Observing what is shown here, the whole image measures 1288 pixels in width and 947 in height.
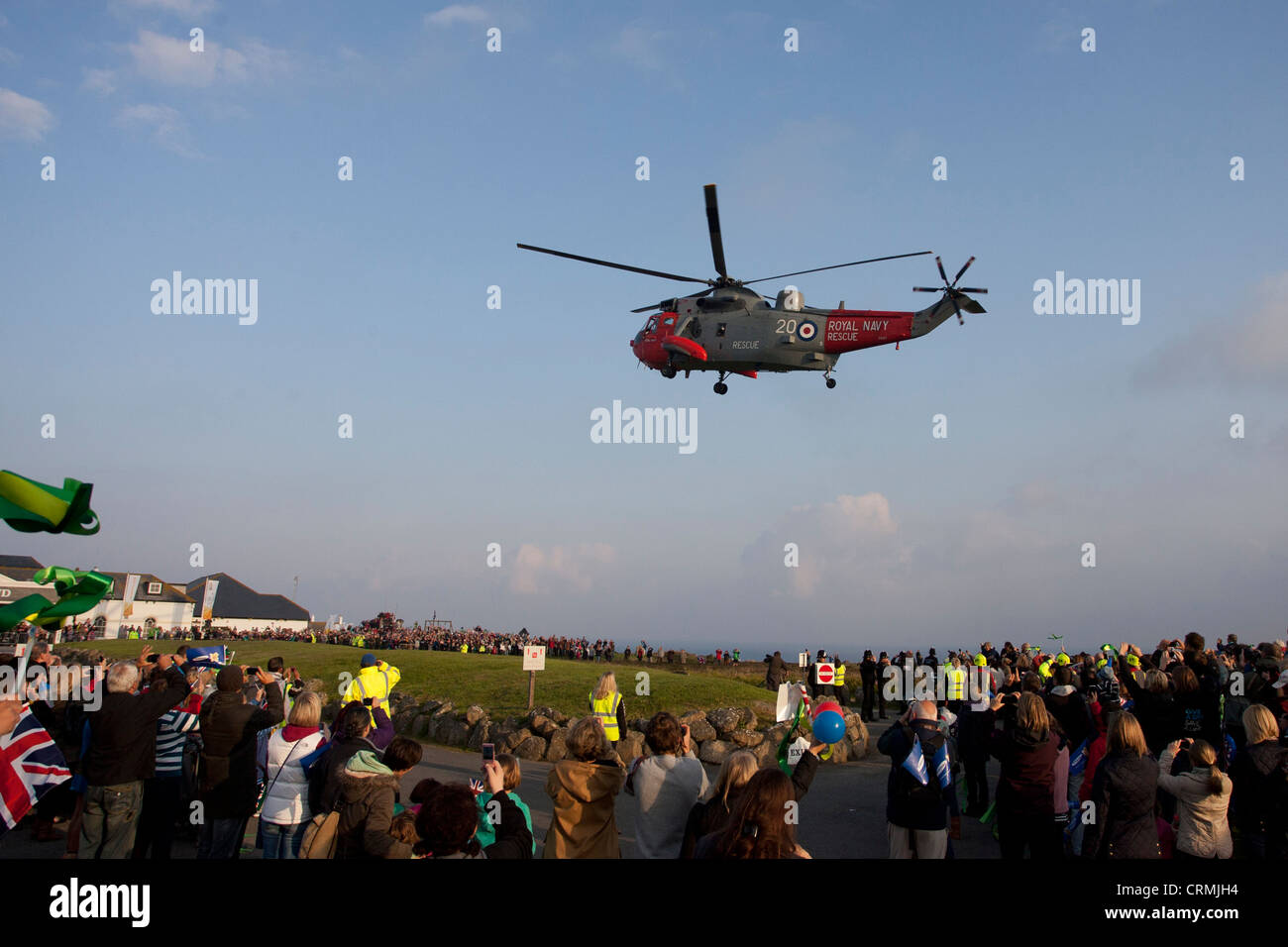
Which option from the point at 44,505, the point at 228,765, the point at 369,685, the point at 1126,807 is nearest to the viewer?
the point at 44,505

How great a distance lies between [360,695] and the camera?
33.3 feet

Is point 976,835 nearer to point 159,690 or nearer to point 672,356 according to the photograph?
point 159,690

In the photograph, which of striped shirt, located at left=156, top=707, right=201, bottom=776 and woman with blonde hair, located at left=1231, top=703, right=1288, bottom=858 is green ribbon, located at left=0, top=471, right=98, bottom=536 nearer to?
striped shirt, located at left=156, top=707, right=201, bottom=776

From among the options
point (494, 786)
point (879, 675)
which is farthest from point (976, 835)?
point (879, 675)

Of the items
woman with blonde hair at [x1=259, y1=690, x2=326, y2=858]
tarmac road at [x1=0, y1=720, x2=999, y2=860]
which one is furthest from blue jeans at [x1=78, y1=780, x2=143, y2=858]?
woman with blonde hair at [x1=259, y1=690, x2=326, y2=858]

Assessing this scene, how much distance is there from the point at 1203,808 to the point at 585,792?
4520 millimetres

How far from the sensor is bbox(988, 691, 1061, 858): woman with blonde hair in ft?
20.9

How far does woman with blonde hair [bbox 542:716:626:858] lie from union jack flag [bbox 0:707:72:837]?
2.85 metres

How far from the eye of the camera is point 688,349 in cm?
2205

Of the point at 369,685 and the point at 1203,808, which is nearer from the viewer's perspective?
the point at 1203,808

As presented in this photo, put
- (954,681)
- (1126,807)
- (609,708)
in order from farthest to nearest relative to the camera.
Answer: (954,681), (609,708), (1126,807)

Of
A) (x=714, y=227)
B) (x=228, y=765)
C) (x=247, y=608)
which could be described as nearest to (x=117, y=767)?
(x=228, y=765)

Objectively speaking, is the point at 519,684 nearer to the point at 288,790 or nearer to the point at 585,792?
the point at 288,790

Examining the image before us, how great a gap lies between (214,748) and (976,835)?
28.5 ft
